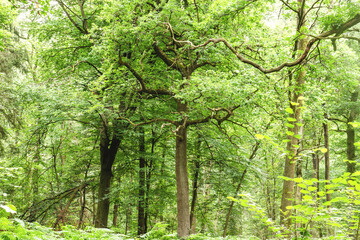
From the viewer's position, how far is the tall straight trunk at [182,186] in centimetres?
873

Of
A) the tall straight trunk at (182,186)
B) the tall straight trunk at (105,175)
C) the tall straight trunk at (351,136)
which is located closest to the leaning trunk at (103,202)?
the tall straight trunk at (105,175)

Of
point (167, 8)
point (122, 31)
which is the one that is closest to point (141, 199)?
point (122, 31)

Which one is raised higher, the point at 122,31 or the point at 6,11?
the point at 6,11

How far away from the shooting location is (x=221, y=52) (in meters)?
8.07

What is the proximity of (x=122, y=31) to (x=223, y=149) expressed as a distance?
5750 millimetres

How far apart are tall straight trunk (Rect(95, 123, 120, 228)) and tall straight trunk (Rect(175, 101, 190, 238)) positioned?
276 centimetres

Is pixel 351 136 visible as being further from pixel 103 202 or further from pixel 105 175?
pixel 103 202

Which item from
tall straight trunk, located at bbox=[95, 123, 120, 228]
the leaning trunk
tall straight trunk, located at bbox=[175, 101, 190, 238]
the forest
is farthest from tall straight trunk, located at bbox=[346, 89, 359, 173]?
the leaning trunk

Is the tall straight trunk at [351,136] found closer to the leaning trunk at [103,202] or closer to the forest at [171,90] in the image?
the forest at [171,90]

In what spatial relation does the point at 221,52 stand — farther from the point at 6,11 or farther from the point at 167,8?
the point at 6,11

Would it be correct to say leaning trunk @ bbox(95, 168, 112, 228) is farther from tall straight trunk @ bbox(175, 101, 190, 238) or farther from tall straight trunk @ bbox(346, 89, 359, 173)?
tall straight trunk @ bbox(346, 89, 359, 173)

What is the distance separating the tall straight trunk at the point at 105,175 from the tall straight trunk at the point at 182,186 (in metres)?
2.76

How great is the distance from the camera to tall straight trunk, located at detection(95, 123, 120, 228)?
34.7 feet

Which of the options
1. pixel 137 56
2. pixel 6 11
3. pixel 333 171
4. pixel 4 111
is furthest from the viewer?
Answer: pixel 333 171
